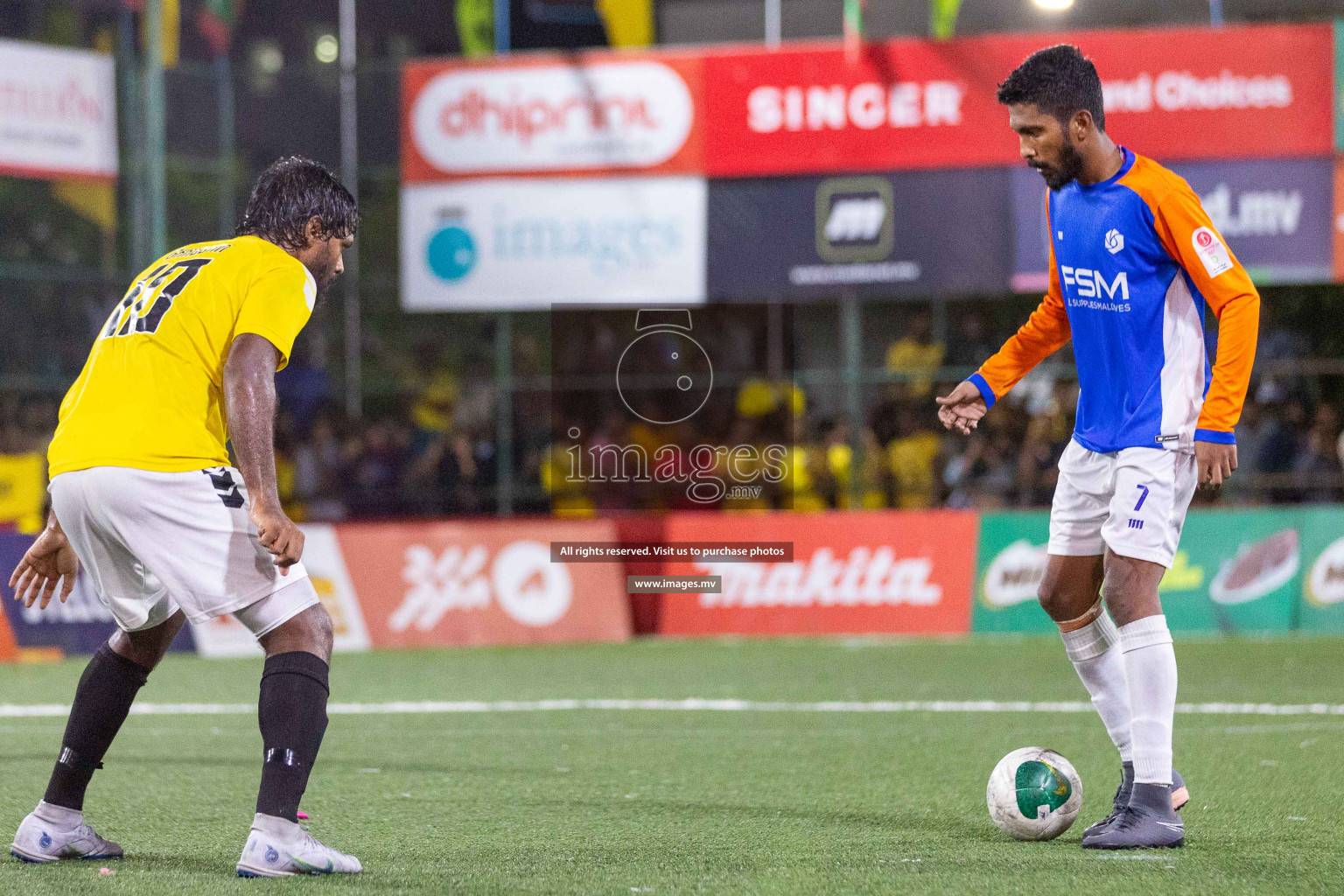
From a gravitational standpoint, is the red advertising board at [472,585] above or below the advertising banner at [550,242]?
below


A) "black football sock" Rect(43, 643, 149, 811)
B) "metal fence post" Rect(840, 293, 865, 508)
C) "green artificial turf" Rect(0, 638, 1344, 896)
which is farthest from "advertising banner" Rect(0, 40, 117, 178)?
"black football sock" Rect(43, 643, 149, 811)

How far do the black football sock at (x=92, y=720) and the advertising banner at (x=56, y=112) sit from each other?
1270 cm

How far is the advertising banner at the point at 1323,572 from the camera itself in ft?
44.7

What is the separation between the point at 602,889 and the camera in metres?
4.33

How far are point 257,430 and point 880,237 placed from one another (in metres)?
12.0

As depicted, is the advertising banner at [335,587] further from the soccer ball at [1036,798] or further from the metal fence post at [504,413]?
the soccer ball at [1036,798]

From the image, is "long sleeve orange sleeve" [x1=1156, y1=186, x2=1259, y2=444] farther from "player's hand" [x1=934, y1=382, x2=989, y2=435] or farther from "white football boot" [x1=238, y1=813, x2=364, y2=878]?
"white football boot" [x1=238, y1=813, x2=364, y2=878]

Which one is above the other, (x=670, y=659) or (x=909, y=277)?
(x=909, y=277)

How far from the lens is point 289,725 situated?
4.36 meters

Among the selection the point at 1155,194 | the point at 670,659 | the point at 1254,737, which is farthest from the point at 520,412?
the point at 1155,194

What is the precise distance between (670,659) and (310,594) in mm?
7916

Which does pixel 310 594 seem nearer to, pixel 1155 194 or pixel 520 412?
pixel 1155 194

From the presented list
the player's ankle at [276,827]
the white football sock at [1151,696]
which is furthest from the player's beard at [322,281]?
the white football sock at [1151,696]

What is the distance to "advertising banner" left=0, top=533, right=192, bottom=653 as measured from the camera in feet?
41.7
